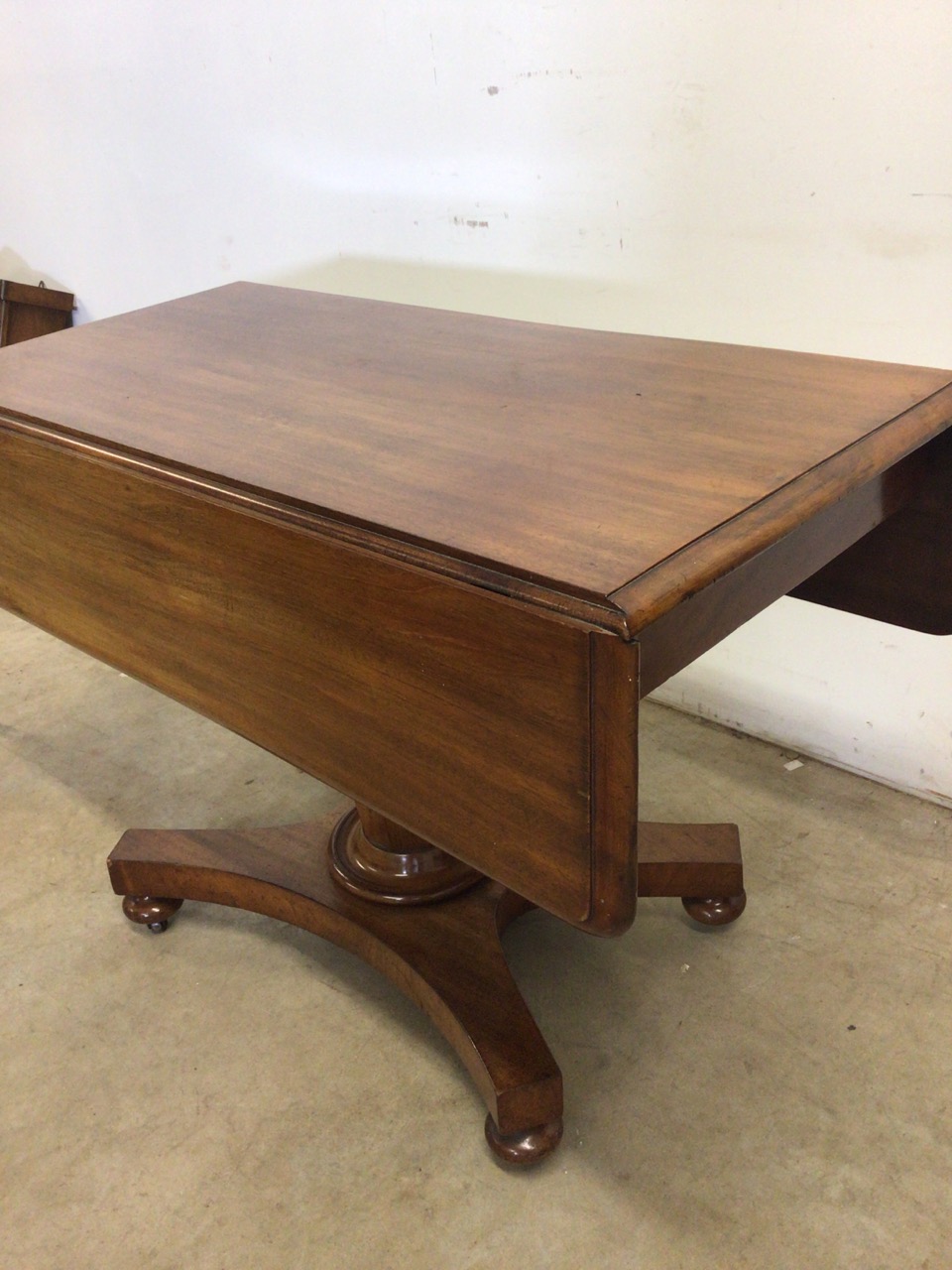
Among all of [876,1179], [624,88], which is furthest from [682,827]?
[624,88]

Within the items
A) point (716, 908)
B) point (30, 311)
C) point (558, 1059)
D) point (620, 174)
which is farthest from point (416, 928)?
point (30, 311)

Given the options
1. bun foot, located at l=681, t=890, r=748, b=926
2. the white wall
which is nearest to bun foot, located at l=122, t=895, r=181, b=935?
bun foot, located at l=681, t=890, r=748, b=926

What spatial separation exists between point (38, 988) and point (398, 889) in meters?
0.48

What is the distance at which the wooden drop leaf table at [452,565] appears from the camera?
88 centimetres

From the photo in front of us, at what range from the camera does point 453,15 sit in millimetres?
1932

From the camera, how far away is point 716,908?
156cm

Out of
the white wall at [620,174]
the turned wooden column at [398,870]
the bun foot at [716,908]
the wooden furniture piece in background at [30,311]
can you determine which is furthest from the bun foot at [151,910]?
the wooden furniture piece in background at [30,311]

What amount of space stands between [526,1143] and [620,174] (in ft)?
4.45

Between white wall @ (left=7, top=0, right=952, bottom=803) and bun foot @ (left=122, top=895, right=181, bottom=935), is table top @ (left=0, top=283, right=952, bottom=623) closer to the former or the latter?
white wall @ (left=7, top=0, right=952, bottom=803)

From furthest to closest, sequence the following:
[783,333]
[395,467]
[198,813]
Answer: [198,813] < [783,333] < [395,467]

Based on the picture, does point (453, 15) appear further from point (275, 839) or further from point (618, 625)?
point (618, 625)

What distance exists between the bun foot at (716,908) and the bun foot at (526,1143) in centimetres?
40

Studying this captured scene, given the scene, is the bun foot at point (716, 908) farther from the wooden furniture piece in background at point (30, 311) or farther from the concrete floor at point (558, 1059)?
the wooden furniture piece in background at point (30, 311)

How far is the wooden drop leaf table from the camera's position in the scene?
2.89ft
